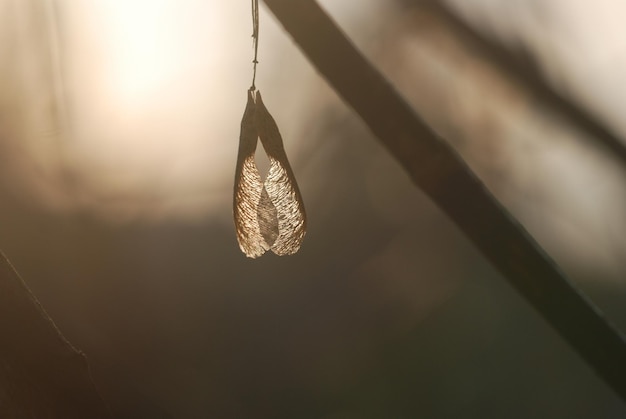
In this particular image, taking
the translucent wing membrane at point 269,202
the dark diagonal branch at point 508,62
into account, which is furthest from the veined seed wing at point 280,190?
the dark diagonal branch at point 508,62

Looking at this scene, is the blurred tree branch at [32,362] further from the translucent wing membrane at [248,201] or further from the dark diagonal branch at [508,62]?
→ the dark diagonal branch at [508,62]

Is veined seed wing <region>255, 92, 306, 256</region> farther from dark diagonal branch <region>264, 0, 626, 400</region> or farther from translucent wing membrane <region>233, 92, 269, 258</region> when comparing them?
dark diagonal branch <region>264, 0, 626, 400</region>

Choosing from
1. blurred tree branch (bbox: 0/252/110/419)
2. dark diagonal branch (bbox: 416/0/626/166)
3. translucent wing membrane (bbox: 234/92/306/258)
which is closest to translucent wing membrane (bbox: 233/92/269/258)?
translucent wing membrane (bbox: 234/92/306/258)

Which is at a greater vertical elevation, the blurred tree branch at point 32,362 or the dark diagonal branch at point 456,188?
the blurred tree branch at point 32,362

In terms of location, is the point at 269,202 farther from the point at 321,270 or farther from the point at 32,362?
the point at 321,270

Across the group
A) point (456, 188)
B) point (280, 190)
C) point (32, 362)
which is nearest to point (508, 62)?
point (280, 190)
